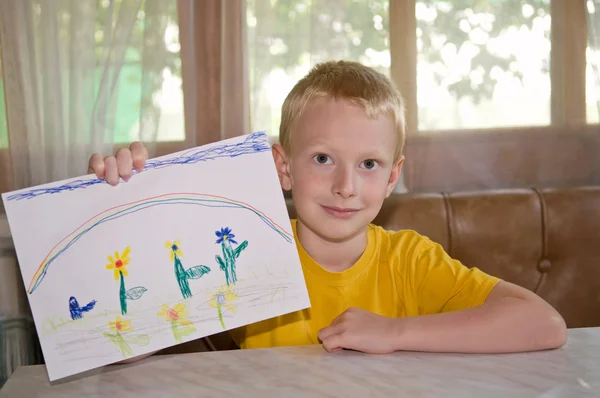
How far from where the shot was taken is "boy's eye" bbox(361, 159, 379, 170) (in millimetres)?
1108

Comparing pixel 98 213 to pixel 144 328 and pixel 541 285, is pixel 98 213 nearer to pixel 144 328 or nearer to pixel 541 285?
pixel 144 328

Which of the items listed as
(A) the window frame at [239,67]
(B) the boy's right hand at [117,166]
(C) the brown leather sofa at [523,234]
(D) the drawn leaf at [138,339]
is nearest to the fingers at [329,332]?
(D) the drawn leaf at [138,339]

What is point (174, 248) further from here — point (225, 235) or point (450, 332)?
point (450, 332)

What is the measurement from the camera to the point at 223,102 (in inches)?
79.2

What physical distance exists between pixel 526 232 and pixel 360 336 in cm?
103

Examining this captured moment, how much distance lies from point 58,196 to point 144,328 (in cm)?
20

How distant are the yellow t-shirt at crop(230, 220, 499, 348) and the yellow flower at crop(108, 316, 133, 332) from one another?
431 millimetres

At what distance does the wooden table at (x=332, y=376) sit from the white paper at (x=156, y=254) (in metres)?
0.04

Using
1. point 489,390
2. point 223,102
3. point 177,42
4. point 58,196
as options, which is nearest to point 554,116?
point 223,102

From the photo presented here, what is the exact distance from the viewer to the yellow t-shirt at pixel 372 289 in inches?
46.1

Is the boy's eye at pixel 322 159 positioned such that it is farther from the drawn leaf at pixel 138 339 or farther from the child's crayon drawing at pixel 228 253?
the drawn leaf at pixel 138 339

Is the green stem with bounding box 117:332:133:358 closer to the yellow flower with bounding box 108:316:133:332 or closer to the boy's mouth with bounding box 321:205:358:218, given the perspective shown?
the yellow flower with bounding box 108:316:133:332

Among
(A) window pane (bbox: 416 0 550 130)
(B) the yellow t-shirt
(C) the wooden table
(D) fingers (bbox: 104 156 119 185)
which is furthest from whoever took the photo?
(A) window pane (bbox: 416 0 550 130)

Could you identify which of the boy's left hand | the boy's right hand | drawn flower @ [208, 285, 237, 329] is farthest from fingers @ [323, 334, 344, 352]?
the boy's right hand
